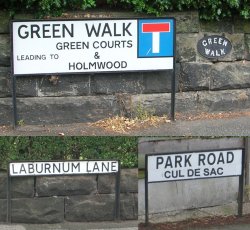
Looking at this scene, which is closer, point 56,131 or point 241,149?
point 241,149

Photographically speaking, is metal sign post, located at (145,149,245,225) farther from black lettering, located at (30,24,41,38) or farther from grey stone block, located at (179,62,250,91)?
grey stone block, located at (179,62,250,91)

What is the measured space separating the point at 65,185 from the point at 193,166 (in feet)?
3.62

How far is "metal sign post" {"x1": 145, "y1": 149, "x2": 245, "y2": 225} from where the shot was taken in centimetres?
355

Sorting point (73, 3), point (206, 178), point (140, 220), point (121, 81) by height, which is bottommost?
point (140, 220)

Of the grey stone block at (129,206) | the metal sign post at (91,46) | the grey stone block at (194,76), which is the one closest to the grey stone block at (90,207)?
the grey stone block at (129,206)

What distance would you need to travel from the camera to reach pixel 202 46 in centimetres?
654

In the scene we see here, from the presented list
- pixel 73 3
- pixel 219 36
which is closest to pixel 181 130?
pixel 219 36

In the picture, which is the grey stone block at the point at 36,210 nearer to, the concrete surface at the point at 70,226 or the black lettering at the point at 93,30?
the concrete surface at the point at 70,226

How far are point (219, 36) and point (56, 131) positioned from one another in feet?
7.65

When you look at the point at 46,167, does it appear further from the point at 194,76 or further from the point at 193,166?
the point at 194,76

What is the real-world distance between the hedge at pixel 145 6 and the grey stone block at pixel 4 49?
0.31m

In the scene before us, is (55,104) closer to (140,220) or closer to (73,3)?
(73,3)

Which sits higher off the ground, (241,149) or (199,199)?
(241,149)

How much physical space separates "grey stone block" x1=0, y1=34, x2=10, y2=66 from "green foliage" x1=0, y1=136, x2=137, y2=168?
2136 millimetres
